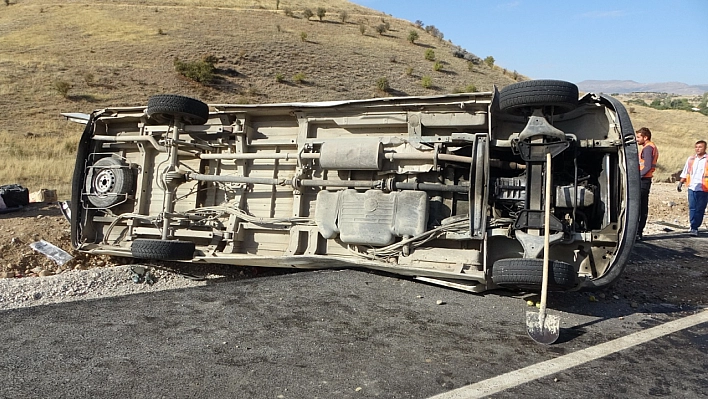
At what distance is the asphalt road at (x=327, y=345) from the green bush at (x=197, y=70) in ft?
68.3

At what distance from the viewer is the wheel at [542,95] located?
438 cm

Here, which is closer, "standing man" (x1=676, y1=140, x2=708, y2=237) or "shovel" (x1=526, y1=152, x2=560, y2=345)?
"shovel" (x1=526, y1=152, x2=560, y2=345)

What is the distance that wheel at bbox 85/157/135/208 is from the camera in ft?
21.2

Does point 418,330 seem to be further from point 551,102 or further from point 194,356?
point 551,102

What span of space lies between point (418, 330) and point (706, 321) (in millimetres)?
2453

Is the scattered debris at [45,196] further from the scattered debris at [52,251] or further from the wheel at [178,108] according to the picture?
the wheel at [178,108]

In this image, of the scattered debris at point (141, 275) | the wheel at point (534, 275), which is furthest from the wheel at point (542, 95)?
the scattered debris at point (141, 275)

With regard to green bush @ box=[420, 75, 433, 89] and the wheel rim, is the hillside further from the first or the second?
the wheel rim

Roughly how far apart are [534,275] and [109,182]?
5190 mm

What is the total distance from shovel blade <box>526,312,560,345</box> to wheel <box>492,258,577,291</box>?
0.24 metres

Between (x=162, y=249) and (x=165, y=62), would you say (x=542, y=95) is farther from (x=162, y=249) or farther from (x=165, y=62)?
(x=165, y=62)

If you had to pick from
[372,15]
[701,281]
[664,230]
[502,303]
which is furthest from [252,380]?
[372,15]

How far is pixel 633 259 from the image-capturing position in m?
6.46

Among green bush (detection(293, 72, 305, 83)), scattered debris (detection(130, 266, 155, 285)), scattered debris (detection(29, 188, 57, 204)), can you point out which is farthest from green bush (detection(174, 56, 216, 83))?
scattered debris (detection(130, 266, 155, 285))
